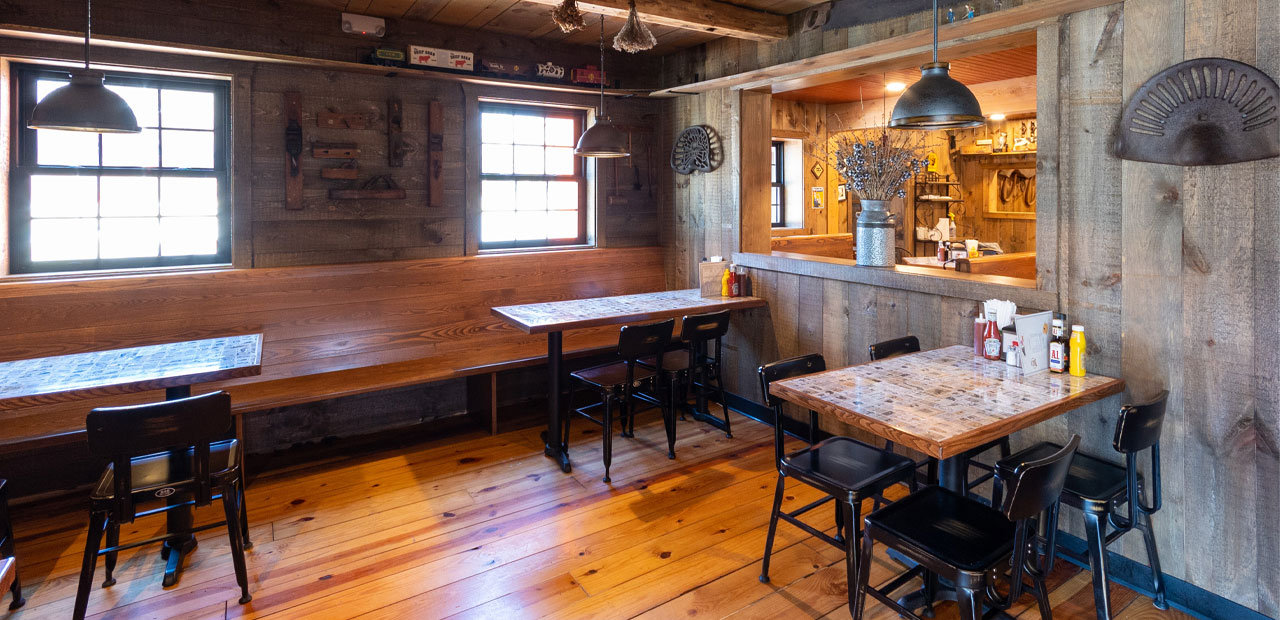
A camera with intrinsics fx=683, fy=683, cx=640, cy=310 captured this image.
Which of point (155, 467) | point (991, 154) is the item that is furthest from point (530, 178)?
point (991, 154)

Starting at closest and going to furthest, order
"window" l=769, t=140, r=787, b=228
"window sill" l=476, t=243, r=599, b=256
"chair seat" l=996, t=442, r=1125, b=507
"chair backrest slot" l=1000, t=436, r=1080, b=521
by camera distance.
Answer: "chair backrest slot" l=1000, t=436, r=1080, b=521 < "chair seat" l=996, t=442, r=1125, b=507 < "window sill" l=476, t=243, r=599, b=256 < "window" l=769, t=140, r=787, b=228

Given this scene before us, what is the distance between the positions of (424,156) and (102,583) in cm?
279

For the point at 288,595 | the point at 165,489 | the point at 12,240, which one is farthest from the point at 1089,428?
the point at 12,240

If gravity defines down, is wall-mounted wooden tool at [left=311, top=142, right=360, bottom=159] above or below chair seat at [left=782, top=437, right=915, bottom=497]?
above

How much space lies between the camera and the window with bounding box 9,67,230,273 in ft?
11.4

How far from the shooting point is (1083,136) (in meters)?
2.69

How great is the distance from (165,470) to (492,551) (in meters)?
1.23

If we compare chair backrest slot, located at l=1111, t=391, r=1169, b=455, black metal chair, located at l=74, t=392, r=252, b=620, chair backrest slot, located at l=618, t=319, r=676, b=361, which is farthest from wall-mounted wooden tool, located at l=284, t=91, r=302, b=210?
chair backrest slot, located at l=1111, t=391, r=1169, b=455

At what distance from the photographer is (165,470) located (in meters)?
2.45

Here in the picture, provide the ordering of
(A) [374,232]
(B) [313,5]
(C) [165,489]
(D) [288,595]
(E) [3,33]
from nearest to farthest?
(C) [165,489]
(D) [288,595]
(E) [3,33]
(B) [313,5]
(A) [374,232]

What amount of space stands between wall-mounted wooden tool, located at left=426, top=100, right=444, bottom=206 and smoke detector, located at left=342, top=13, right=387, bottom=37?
0.50m

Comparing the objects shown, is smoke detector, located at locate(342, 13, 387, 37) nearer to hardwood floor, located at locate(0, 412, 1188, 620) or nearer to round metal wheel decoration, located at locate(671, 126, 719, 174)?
round metal wheel decoration, located at locate(671, 126, 719, 174)

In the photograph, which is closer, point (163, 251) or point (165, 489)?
point (165, 489)

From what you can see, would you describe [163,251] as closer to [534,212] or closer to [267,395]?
[267,395]
